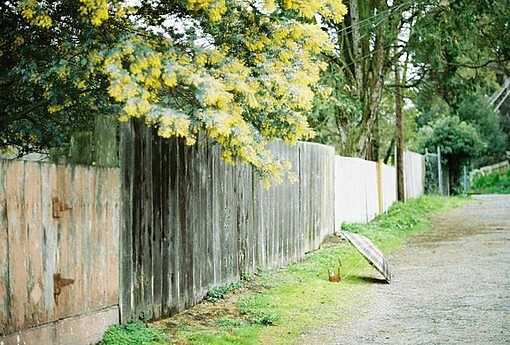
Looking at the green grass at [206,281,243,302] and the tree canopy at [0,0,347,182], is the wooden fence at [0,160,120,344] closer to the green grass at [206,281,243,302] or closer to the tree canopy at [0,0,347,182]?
the tree canopy at [0,0,347,182]

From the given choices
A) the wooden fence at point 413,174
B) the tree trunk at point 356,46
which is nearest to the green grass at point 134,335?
the tree trunk at point 356,46

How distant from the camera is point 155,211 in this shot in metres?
6.83

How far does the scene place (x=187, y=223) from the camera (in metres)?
7.51

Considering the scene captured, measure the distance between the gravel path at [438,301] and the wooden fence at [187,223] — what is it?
156 cm

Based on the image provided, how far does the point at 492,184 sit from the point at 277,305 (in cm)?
3547

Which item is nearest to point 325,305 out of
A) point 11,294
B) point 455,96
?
point 11,294

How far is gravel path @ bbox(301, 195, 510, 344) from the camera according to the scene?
6480 millimetres

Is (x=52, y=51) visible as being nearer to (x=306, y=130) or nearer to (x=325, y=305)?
(x=306, y=130)

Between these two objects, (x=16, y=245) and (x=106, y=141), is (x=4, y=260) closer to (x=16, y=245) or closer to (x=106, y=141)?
(x=16, y=245)

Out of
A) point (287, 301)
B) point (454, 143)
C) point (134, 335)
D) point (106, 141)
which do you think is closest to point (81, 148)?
point (106, 141)

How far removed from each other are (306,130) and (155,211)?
1.78m

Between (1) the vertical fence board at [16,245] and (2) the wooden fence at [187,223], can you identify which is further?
(2) the wooden fence at [187,223]

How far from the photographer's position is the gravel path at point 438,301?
6480mm

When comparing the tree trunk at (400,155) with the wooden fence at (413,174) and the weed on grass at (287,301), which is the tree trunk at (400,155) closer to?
the wooden fence at (413,174)
